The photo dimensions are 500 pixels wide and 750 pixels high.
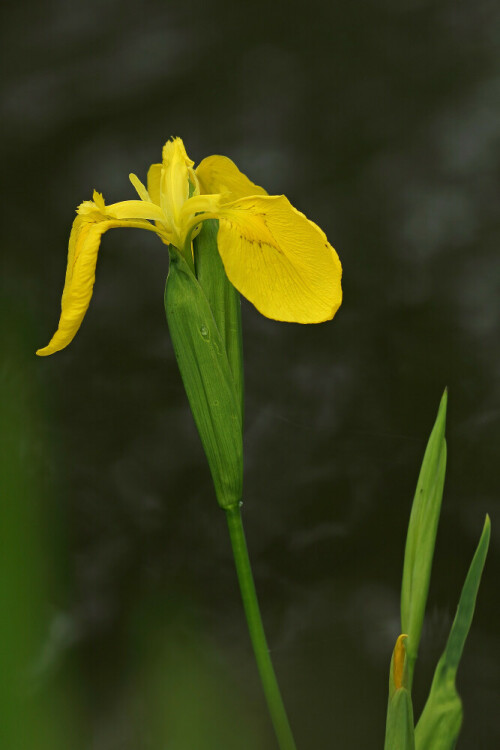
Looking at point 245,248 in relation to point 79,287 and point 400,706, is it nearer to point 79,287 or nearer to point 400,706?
point 79,287

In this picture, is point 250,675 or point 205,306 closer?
point 205,306

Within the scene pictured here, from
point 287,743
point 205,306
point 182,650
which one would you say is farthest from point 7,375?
point 182,650

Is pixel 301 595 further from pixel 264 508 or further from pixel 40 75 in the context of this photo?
pixel 40 75

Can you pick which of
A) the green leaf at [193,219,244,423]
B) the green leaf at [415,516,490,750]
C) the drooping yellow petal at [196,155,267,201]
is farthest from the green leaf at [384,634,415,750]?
the drooping yellow petal at [196,155,267,201]

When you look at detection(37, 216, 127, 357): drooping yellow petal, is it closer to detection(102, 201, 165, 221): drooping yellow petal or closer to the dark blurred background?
detection(102, 201, 165, 221): drooping yellow petal

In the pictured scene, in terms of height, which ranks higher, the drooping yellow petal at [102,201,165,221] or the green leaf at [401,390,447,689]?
the drooping yellow petal at [102,201,165,221]
